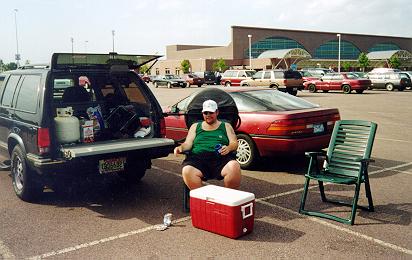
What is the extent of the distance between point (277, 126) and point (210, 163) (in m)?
2.12

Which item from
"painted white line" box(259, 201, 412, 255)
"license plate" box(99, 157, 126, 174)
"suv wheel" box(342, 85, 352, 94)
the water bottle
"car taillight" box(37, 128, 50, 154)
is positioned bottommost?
Answer: "painted white line" box(259, 201, 412, 255)

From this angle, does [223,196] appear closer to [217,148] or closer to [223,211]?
[223,211]

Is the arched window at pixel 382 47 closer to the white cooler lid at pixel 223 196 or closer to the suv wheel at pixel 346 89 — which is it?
the suv wheel at pixel 346 89

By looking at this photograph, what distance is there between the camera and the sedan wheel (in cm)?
784

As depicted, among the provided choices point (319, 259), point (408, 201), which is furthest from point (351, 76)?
point (319, 259)

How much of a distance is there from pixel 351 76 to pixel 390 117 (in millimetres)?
16674

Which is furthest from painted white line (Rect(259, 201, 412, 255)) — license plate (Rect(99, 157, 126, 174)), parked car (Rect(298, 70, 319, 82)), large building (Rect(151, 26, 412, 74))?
large building (Rect(151, 26, 412, 74))

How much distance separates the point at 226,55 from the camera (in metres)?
94.9

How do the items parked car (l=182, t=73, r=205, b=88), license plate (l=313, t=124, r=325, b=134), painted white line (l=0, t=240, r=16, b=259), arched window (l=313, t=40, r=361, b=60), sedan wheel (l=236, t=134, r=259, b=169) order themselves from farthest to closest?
arched window (l=313, t=40, r=361, b=60)
parked car (l=182, t=73, r=205, b=88)
sedan wheel (l=236, t=134, r=259, b=169)
license plate (l=313, t=124, r=325, b=134)
painted white line (l=0, t=240, r=16, b=259)

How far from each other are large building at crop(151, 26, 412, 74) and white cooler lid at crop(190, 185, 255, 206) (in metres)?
76.0

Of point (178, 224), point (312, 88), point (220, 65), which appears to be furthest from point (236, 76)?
point (220, 65)

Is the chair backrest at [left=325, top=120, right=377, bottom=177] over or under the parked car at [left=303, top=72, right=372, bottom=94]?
under

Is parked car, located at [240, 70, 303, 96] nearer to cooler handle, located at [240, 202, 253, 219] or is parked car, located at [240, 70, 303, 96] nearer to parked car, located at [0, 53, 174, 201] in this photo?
parked car, located at [0, 53, 174, 201]

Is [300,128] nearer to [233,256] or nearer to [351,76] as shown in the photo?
[233,256]
